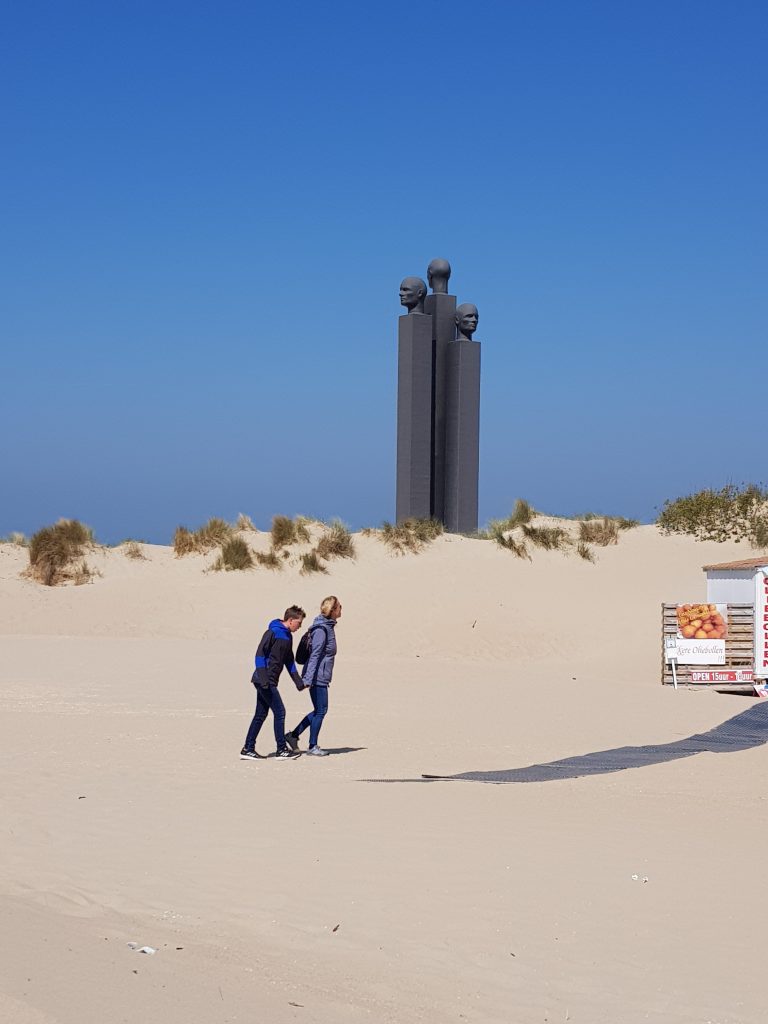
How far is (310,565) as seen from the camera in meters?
29.2

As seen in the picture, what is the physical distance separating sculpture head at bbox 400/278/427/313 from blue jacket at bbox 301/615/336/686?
18.7 meters

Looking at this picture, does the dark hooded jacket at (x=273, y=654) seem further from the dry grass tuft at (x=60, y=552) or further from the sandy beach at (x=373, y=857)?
the dry grass tuft at (x=60, y=552)

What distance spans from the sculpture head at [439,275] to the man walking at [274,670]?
19.7 m

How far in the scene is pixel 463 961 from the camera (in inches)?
254

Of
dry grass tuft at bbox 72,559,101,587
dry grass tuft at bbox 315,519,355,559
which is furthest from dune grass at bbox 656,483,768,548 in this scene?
dry grass tuft at bbox 72,559,101,587

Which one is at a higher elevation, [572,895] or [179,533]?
[179,533]

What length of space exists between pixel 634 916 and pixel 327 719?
953 cm

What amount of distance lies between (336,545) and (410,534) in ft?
6.13

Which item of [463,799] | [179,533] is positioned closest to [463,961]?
[463,799]

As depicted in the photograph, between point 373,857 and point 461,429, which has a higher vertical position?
point 461,429

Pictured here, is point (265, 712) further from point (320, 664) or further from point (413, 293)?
point (413, 293)

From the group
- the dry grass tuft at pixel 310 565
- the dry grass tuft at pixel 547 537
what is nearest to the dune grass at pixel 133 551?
the dry grass tuft at pixel 310 565

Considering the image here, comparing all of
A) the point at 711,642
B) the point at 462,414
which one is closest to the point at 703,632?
the point at 711,642

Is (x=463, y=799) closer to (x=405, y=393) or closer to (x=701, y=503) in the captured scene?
(x=405, y=393)
